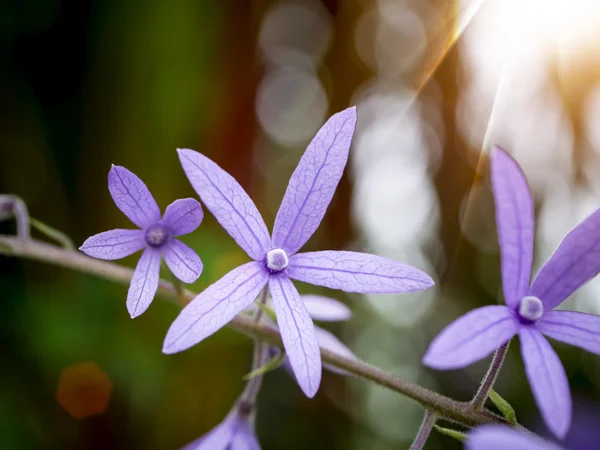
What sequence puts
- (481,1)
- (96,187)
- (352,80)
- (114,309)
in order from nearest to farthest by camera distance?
1. (481,1)
2. (114,309)
3. (96,187)
4. (352,80)

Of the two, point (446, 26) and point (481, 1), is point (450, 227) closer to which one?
point (446, 26)

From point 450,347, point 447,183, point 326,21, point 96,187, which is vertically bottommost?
point 450,347

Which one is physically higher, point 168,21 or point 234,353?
point 168,21

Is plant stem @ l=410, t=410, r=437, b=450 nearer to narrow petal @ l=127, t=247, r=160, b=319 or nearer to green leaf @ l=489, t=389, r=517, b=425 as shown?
green leaf @ l=489, t=389, r=517, b=425

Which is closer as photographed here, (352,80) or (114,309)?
(114,309)

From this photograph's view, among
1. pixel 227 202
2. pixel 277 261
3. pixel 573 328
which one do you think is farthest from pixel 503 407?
pixel 227 202

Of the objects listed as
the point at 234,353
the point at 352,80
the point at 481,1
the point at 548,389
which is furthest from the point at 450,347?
the point at 352,80

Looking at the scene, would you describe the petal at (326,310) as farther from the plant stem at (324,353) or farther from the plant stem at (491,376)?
the plant stem at (491,376)

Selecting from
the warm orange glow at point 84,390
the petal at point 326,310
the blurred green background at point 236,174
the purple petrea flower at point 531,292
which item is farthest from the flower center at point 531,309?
the warm orange glow at point 84,390
